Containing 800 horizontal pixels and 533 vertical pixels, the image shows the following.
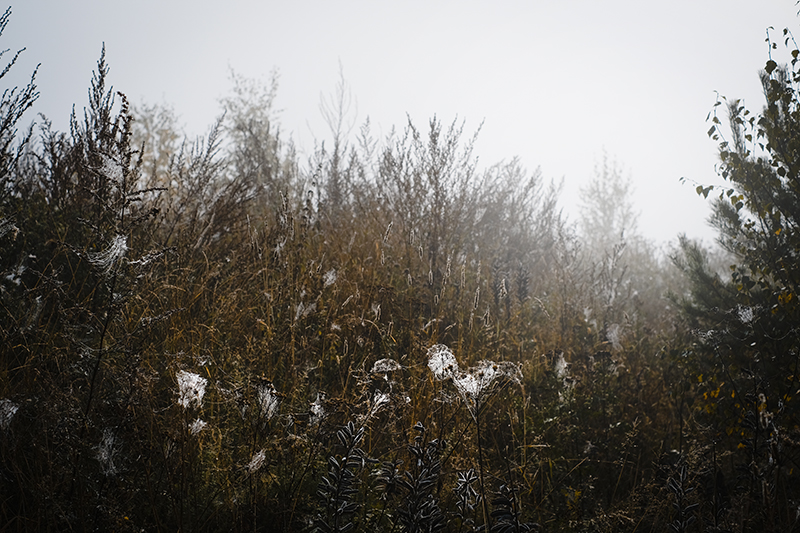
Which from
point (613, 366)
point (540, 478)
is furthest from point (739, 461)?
point (540, 478)

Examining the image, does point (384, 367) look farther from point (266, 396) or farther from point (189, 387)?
point (189, 387)

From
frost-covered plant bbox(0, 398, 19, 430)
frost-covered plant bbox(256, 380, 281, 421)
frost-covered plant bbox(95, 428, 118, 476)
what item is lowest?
frost-covered plant bbox(95, 428, 118, 476)

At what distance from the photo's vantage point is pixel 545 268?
23.1 feet

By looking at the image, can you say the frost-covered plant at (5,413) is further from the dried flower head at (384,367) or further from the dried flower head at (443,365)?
the dried flower head at (443,365)

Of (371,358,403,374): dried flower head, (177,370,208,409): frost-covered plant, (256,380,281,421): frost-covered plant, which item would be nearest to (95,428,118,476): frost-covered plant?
(177,370,208,409): frost-covered plant

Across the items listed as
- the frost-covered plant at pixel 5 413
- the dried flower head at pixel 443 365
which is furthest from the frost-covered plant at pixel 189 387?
the dried flower head at pixel 443 365

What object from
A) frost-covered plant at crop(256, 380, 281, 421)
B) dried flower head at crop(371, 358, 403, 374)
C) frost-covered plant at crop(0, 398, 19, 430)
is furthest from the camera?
dried flower head at crop(371, 358, 403, 374)

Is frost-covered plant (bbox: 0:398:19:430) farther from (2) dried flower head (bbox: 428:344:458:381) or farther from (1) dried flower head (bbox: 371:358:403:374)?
(2) dried flower head (bbox: 428:344:458:381)

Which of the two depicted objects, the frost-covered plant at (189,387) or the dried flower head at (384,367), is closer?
the frost-covered plant at (189,387)

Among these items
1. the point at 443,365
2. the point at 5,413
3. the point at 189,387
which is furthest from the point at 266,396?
the point at 5,413

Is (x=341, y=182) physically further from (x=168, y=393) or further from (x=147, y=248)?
(x=168, y=393)

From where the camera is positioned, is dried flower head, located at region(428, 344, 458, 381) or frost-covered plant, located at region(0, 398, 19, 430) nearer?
frost-covered plant, located at region(0, 398, 19, 430)

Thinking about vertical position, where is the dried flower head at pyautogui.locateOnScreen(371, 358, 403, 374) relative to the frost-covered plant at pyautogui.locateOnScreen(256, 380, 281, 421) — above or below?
above

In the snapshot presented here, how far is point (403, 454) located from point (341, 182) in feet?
15.5
